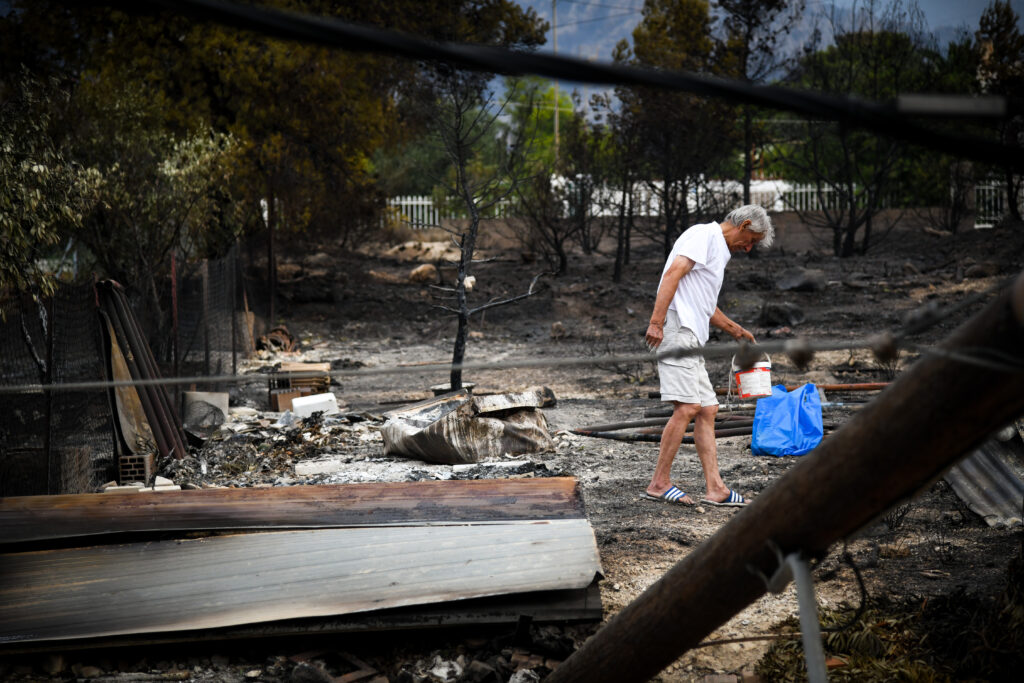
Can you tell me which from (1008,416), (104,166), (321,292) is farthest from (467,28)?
(1008,416)

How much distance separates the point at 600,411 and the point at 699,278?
13.2 ft

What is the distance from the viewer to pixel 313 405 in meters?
9.12

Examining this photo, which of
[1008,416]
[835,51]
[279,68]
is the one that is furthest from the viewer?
[835,51]

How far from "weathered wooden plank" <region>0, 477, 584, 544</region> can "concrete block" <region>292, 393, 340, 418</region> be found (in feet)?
15.0

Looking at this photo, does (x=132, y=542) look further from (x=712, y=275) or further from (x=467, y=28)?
(x=467, y=28)

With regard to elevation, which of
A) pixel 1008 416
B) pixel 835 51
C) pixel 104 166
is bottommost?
pixel 1008 416

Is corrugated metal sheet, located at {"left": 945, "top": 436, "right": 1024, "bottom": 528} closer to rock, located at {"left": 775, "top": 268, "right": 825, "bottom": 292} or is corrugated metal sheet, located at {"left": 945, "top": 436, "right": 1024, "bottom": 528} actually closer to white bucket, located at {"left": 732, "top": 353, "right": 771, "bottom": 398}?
white bucket, located at {"left": 732, "top": 353, "right": 771, "bottom": 398}

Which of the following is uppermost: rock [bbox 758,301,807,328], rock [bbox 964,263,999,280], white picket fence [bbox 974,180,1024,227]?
white picket fence [bbox 974,180,1024,227]

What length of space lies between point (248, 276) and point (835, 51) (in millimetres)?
21435

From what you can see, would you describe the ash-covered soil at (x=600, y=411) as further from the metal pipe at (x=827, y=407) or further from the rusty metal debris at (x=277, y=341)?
the rusty metal debris at (x=277, y=341)

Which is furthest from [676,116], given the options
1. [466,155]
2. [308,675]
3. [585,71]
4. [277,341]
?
[585,71]

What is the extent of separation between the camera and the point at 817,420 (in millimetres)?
6781

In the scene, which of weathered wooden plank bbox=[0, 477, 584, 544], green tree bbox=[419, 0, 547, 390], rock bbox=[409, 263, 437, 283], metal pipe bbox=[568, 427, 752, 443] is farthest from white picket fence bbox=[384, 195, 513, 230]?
weathered wooden plank bbox=[0, 477, 584, 544]

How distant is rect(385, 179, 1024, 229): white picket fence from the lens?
21.7 metres
